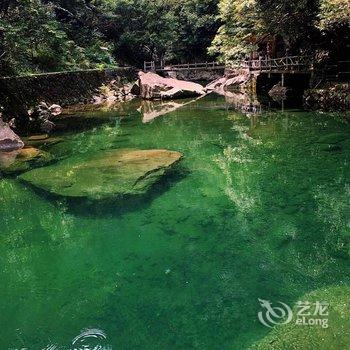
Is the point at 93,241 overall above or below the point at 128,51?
below

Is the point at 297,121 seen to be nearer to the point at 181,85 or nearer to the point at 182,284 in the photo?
the point at 182,284

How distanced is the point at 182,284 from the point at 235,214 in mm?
2549

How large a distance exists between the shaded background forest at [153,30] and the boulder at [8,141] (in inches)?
163

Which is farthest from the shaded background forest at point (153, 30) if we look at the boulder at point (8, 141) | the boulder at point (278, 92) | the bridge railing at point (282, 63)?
the boulder at point (8, 141)

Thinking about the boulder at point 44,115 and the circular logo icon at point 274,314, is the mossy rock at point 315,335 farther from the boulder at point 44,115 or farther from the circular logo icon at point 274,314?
the boulder at point 44,115

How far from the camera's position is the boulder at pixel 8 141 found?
13500mm

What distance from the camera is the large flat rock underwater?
8.47m

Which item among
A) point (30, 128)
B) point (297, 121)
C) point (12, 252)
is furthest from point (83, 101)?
point (12, 252)

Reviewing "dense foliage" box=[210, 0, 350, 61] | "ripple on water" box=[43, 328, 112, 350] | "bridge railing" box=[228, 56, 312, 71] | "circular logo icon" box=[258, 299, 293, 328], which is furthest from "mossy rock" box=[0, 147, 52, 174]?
"bridge railing" box=[228, 56, 312, 71]

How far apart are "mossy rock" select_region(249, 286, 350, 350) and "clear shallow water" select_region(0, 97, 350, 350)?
0.17 meters

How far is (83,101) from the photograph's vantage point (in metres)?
26.8

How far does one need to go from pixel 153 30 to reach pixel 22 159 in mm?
26770

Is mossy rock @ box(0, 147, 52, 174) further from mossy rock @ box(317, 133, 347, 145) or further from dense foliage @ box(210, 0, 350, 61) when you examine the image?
dense foliage @ box(210, 0, 350, 61)

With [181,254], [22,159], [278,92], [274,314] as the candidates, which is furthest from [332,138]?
[278,92]
